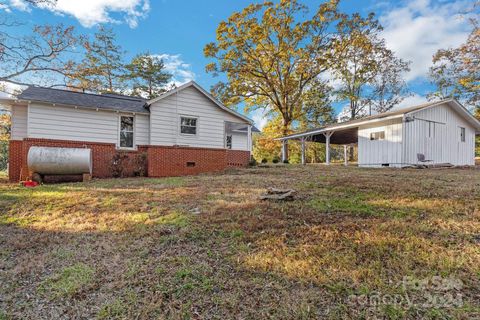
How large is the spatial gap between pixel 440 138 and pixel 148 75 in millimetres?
24688

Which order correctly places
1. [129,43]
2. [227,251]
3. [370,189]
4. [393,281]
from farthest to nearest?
1. [129,43]
2. [370,189]
3. [227,251]
4. [393,281]

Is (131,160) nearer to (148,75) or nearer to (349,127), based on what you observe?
(349,127)

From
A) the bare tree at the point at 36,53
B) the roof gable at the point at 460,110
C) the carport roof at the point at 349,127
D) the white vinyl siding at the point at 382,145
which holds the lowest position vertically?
the white vinyl siding at the point at 382,145

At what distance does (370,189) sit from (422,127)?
→ 36.0 feet

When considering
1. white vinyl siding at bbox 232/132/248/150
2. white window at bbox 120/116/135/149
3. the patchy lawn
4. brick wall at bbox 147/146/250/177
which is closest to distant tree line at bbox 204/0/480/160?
white vinyl siding at bbox 232/132/248/150

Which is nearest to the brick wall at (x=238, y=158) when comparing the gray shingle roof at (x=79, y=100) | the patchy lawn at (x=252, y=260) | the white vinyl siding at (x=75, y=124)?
the white vinyl siding at (x=75, y=124)

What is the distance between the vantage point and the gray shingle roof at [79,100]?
1005cm

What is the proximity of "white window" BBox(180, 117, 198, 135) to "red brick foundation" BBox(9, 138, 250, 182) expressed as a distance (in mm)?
2028

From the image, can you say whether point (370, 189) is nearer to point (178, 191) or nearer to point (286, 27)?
point (178, 191)

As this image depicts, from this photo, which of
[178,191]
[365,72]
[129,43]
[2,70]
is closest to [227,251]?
[178,191]

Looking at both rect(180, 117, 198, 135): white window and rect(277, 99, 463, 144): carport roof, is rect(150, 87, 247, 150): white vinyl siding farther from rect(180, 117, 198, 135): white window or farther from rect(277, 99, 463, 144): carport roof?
rect(277, 99, 463, 144): carport roof

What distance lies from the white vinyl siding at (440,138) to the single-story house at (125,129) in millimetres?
9709

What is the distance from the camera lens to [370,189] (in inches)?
211

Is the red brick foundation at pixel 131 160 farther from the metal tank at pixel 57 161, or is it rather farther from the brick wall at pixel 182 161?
the metal tank at pixel 57 161
